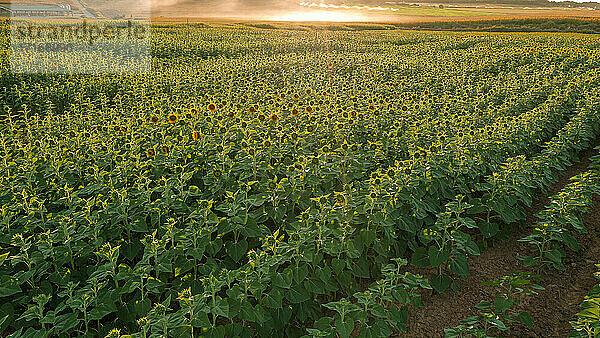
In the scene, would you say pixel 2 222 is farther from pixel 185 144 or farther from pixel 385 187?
pixel 385 187

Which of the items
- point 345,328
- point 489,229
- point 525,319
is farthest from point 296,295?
point 489,229

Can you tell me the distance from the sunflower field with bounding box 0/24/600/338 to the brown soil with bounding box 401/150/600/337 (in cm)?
16

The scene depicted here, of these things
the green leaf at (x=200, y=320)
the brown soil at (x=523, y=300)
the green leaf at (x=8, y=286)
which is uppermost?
the green leaf at (x=200, y=320)

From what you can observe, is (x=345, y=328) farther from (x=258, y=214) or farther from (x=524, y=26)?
(x=524, y=26)

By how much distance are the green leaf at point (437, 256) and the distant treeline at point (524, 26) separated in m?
51.4

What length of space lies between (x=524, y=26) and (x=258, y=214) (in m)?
57.2

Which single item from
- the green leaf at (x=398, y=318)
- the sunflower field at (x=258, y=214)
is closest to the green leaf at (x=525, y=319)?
the sunflower field at (x=258, y=214)

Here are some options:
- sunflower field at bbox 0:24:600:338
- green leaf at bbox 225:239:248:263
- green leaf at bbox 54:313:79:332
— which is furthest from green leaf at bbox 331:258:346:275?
green leaf at bbox 54:313:79:332

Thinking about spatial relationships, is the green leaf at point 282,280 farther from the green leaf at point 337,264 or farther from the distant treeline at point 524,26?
the distant treeline at point 524,26

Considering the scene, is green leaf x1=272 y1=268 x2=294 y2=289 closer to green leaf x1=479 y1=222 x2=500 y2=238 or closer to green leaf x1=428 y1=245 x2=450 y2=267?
green leaf x1=428 y1=245 x2=450 y2=267

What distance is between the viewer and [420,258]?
4223 mm

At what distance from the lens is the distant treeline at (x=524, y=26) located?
47.3 metres

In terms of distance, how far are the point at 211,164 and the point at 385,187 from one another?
1954 millimetres

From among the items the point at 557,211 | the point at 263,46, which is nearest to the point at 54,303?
the point at 557,211
